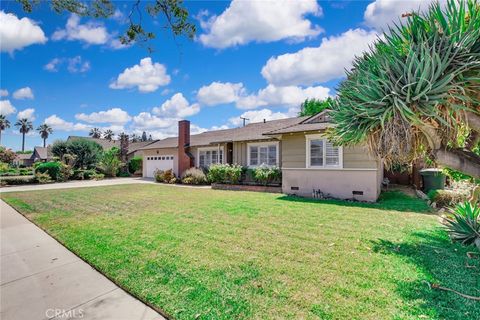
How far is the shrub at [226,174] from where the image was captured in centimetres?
1633

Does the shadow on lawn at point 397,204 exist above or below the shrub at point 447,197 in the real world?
Answer: below

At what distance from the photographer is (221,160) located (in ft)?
67.1

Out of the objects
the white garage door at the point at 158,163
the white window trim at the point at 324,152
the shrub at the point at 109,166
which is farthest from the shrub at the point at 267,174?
the shrub at the point at 109,166

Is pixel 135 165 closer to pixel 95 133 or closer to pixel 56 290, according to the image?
pixel 56 290

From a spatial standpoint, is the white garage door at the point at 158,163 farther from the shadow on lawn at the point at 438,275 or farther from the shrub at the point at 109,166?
the shadow on lawn at the point at 438,275

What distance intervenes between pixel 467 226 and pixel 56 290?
7737 mm

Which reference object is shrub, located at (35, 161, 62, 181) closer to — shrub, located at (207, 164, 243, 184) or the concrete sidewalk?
shrub, located at (207, 164, 243, 184)

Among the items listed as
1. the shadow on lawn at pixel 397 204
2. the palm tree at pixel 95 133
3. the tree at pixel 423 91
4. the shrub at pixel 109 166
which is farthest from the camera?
→ the palm tree at pixel 95 133

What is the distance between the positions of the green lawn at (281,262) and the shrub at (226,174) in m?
8.40

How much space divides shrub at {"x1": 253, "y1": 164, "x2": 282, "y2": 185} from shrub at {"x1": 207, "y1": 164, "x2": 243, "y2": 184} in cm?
157

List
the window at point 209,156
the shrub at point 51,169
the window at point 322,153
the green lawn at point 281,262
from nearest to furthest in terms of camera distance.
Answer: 1. the green lawn at point 281,262
2. the window at point 322,153
3. the window at point 209,156
4. the shrub at point 51,169

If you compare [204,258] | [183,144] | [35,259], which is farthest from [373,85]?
[183,144]

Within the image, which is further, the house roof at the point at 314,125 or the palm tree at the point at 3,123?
the palm tree at the point at 3,123

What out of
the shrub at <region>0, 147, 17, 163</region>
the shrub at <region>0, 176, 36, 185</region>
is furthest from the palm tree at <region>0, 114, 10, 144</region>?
the shrub at <region>0, 176, 36, 185</region>
